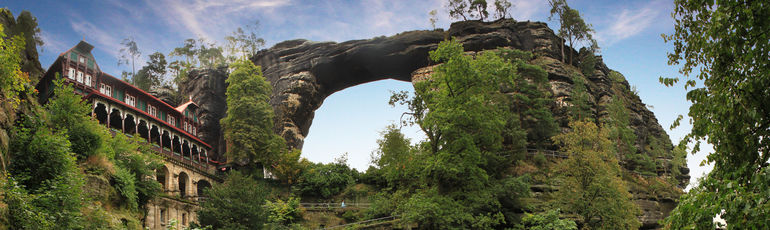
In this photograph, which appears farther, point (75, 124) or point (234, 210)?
point (234, 210)

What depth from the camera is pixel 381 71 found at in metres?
58.2

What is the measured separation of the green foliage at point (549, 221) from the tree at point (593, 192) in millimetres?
1788

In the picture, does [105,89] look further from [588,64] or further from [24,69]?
[588,64]

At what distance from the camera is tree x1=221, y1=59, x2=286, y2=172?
4559cm

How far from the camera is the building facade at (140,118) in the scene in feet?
127

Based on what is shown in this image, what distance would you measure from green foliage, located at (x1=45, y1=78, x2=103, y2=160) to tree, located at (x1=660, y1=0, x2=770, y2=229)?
74.1 feet

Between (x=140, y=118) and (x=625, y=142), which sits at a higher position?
(x=140, y=118)

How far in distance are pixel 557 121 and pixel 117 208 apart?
36.0 metres

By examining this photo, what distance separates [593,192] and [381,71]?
32.9 meters

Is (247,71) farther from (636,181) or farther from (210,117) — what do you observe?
(636,181)

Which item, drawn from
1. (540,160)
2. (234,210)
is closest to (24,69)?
(234,210)

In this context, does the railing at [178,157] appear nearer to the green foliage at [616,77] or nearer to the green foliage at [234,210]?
the green foliage at [234,210]

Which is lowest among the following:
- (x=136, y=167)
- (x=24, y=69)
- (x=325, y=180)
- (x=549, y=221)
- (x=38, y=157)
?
(x=549, y=221)

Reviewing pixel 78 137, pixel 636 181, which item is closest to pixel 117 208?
pixel 78 137
